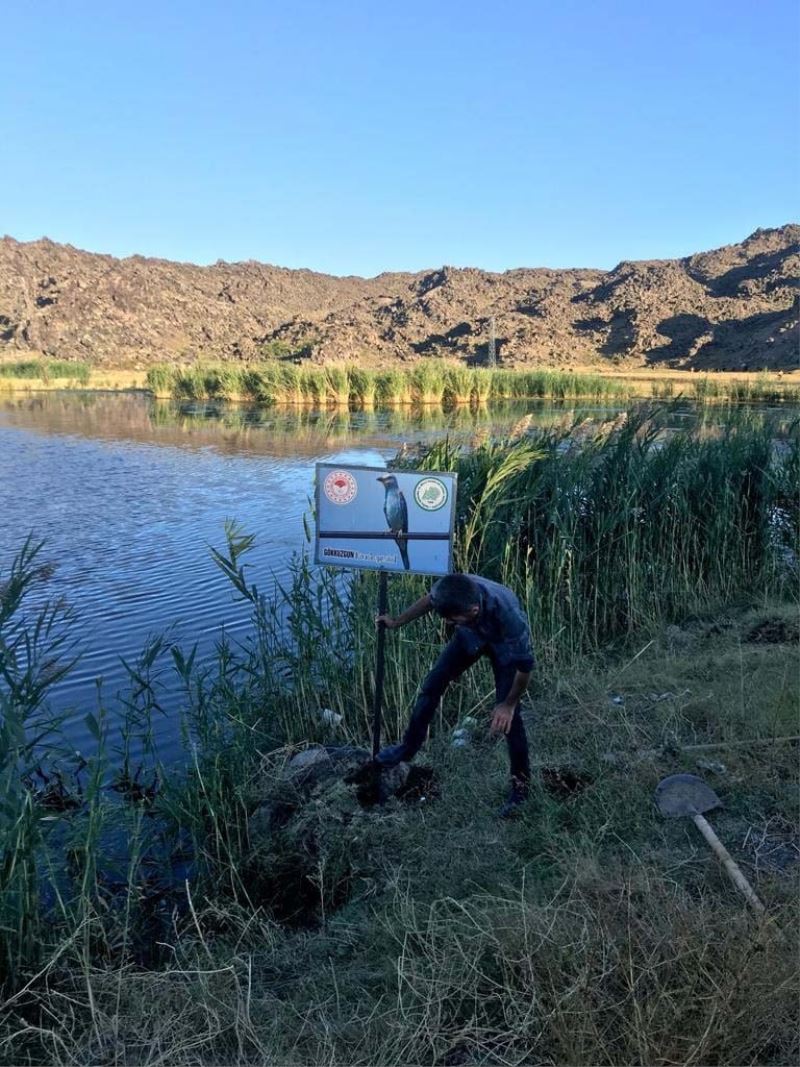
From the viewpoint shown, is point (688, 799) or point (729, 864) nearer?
point (729, 864)

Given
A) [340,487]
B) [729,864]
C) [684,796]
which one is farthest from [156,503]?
[729,864]

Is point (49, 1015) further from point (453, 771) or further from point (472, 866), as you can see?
point (453, 771)

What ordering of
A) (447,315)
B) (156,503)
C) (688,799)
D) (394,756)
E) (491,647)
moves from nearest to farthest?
(688,799)
(491,647)
(394,756)
(156,503)
(447,315)

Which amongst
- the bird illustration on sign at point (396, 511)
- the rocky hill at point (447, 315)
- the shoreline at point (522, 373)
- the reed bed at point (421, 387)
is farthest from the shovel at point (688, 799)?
the rocky hill at point (447, 315)

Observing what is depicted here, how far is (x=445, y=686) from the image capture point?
13.3 ft

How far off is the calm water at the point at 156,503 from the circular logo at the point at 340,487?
158 centimetres

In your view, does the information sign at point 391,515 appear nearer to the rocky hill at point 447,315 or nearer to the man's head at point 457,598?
the man's head at point 457,598

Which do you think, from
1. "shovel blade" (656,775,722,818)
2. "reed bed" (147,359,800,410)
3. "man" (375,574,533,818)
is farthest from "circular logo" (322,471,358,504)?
"reed bed" (147,359,800,410)

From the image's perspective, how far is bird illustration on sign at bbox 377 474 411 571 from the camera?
157 inches

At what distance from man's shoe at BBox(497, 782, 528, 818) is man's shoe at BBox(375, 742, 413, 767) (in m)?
0.57

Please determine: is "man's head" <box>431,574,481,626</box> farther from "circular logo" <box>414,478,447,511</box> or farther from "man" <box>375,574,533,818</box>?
"circular logo" <box>414,478,447,511</box>

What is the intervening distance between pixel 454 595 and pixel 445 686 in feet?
2.31

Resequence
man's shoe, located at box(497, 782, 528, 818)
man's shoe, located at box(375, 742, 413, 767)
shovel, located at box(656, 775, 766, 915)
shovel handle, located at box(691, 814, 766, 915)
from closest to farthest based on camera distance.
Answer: shovel handle, located at box(691, 814, 766, 915) → shovel, located at box(656, 775, 766, 915) → man's shoe, located at box(497, 782, 528, 818) → man's shoe, located at box(375, 742, 413, 767)

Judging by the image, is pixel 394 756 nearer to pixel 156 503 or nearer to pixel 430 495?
pixel 430 495
